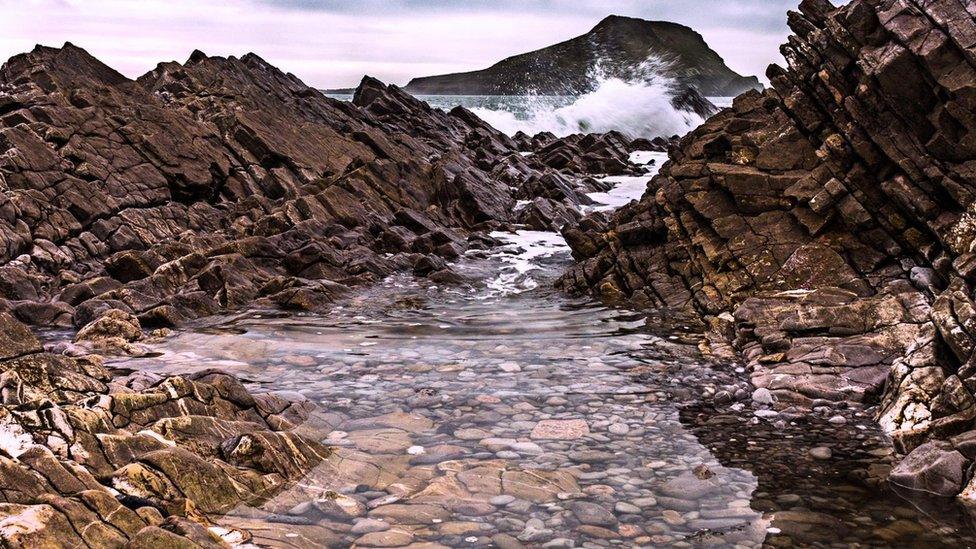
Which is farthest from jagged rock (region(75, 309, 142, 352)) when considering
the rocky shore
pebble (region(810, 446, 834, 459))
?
pebble (region(810, 446, 834, 459))

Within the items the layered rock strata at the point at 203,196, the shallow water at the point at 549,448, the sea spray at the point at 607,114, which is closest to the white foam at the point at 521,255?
the layered rock strata at the point at 203,196

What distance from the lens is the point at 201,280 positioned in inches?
798

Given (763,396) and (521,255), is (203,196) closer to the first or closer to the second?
(521,255)

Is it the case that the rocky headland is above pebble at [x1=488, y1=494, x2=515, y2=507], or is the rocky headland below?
above

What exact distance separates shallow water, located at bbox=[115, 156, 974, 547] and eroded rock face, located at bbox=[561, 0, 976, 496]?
1016 mm

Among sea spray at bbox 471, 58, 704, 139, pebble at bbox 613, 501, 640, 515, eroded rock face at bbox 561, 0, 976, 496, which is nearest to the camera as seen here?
pebble at bbox 613, 501, 640, 515

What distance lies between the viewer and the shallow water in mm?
7395

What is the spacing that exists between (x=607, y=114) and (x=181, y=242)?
215 feet

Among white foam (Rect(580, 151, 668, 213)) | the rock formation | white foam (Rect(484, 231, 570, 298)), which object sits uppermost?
the rock formation

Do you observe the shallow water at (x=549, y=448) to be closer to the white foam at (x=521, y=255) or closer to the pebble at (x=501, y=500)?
the pebble at (x=501, y=500)

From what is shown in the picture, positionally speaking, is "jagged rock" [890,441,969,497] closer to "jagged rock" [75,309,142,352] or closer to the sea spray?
"jagged rock" [75,309,142,352]

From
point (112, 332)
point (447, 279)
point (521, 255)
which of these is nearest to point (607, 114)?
point (521, 255)

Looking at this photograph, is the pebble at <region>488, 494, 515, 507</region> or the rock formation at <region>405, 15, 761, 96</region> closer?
the pebble at <region>488, 494, 515, 507</region>

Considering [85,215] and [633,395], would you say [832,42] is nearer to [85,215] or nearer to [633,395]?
[633,395]
